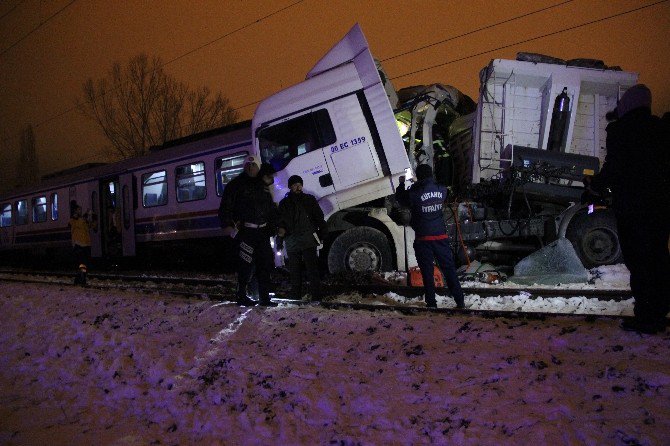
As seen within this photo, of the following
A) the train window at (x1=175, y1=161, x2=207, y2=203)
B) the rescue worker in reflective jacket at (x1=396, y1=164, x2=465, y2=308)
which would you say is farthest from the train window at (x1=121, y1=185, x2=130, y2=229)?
the rescue worker in reflective jacket at (x1=396, y1=164, x2=465, y2=308)

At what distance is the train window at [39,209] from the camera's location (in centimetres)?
1594

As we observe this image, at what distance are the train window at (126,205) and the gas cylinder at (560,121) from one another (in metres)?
10.5

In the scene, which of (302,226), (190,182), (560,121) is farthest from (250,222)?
(190,182)

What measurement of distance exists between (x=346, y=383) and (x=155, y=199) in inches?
389

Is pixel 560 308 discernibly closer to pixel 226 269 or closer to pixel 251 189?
pixel 251 189

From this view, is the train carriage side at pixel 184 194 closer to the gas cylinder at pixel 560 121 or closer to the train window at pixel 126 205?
the train window at pixel 126 205

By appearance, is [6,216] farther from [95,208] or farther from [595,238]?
[595,238]

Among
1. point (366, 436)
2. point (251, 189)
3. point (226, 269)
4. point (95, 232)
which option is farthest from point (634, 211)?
point (95, 232)

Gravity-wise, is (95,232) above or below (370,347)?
above

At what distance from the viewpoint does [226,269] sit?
11281 mm

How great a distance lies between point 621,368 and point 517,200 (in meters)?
4.91

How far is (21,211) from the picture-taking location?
684 inches

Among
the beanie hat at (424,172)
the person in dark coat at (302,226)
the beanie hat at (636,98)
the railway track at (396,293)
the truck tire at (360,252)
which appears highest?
the beanie hat at (636,98)

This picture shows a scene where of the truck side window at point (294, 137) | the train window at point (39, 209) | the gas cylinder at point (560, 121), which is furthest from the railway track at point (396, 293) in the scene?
the train window at point (39, 209)
